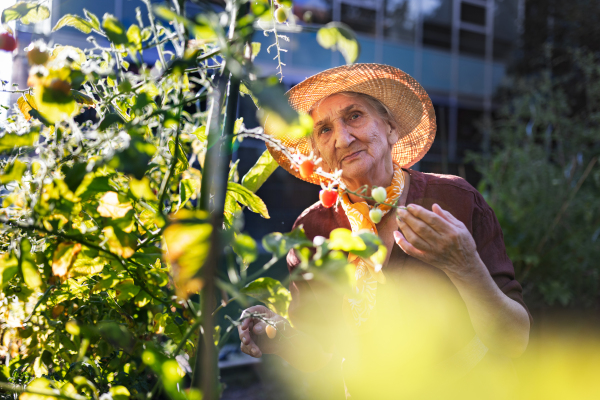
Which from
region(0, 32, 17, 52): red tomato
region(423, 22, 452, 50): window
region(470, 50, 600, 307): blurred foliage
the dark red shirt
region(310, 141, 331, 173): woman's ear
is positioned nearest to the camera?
region(0, 32, 17, 52): red tomato

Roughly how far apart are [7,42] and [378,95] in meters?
1.04

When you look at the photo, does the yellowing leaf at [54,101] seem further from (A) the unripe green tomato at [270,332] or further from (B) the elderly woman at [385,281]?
(B) the elderly woman at [385,281]

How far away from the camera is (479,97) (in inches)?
405

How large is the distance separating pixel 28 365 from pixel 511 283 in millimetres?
1198

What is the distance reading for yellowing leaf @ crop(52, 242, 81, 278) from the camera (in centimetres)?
54

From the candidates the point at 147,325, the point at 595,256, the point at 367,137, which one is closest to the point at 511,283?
the point at 367,137

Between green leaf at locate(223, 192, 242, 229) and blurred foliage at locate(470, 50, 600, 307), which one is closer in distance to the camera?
green leaf at locate(223, 192, 242, 229)

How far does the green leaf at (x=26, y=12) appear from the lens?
607 millimetres

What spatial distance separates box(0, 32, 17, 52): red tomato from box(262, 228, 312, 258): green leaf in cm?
66

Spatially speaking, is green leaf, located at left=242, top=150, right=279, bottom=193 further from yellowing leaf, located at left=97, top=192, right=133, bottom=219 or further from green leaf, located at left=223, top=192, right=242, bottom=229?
yellowing leaf, located at left=97, top=192, right=133, bottom=219

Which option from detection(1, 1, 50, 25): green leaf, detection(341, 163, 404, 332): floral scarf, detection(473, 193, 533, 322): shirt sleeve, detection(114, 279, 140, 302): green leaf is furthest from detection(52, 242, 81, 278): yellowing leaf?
detection(473, 193, 533, 322): shirt sleeve

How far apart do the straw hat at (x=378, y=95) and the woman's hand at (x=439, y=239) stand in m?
0.42

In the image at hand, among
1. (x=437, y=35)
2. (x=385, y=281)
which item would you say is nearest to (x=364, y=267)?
(x=385, y=281)

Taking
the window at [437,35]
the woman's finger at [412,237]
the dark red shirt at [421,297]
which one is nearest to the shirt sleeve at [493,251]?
the dark red shirt at [421,297]
